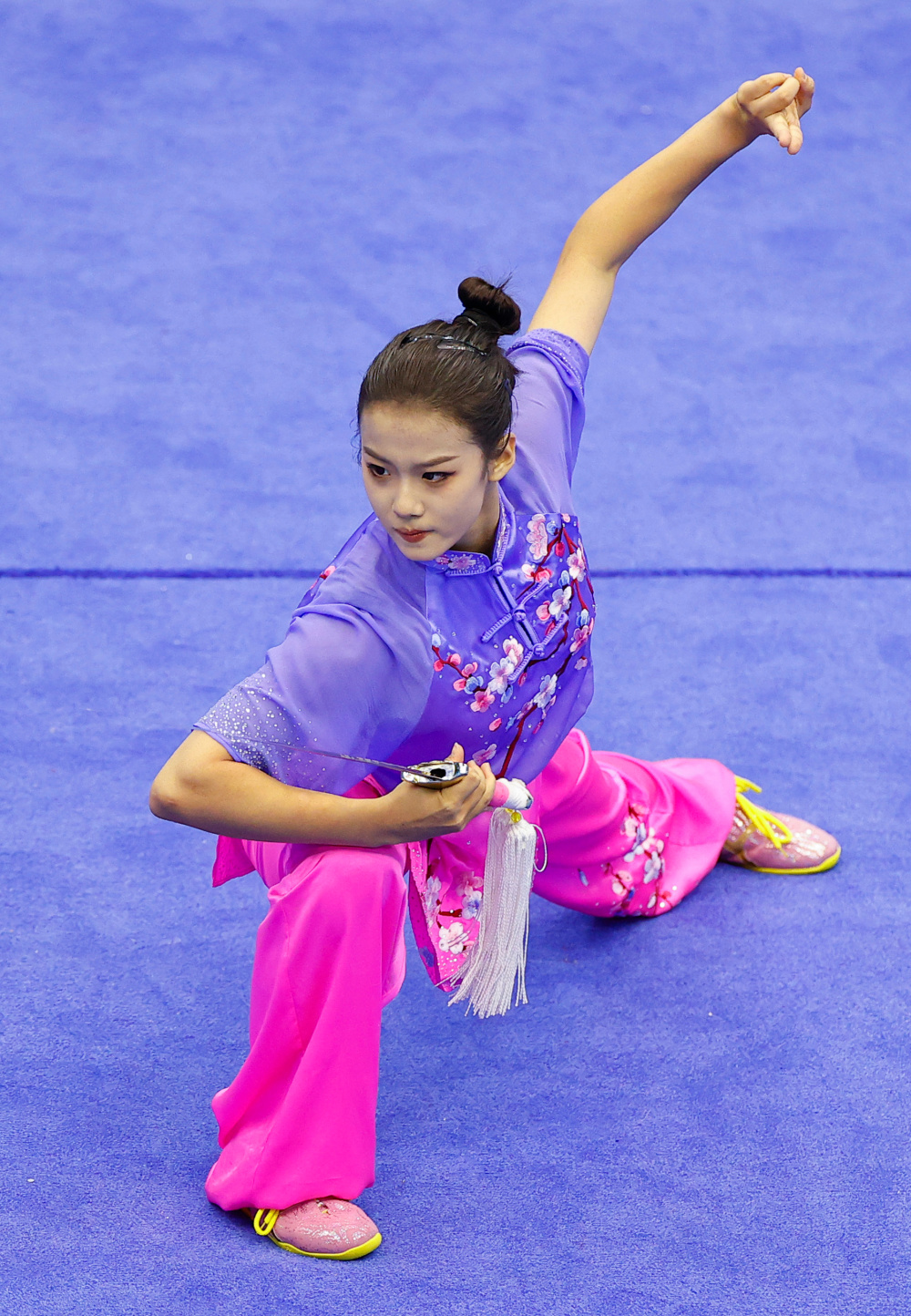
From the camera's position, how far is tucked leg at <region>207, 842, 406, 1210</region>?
1502 mm

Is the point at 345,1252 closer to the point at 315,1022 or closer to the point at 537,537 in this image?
the point at 315,1022

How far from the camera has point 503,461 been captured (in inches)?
60.9

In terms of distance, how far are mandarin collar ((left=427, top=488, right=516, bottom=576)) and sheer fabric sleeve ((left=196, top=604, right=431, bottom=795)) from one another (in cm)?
9

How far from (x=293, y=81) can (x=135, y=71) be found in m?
0.46

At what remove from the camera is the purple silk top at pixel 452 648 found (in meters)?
1.43

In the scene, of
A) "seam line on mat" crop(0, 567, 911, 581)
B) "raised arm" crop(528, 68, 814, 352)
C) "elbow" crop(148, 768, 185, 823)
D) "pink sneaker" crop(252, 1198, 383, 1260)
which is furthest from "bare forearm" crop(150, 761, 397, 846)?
"seam line on mat" crop(0, 567, 911, 581)

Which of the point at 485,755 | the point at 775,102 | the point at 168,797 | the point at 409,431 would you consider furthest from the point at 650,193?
the point at 168,797

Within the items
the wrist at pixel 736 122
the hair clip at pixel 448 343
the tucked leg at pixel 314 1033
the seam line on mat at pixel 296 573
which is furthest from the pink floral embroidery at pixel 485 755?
the seam line on mat at pixel 296 573

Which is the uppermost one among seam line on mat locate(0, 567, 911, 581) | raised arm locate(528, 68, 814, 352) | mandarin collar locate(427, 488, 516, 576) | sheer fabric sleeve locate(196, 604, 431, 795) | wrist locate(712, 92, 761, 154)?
wrist locate(712, 92, 761, 154)

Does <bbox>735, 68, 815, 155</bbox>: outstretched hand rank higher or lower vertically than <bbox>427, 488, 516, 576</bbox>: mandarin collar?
higher

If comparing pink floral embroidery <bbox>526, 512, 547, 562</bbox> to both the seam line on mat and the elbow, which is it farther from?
the seam line on mat

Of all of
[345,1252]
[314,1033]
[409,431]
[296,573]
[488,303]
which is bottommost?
[345,1252]

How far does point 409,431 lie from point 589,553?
149 cm

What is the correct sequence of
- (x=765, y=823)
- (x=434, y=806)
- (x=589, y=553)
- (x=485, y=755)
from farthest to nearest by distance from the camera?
1. (x=589, y=553)
2. (x=765, y=823)
3. (x=485, y=755)
4. (x=434, y=806)
